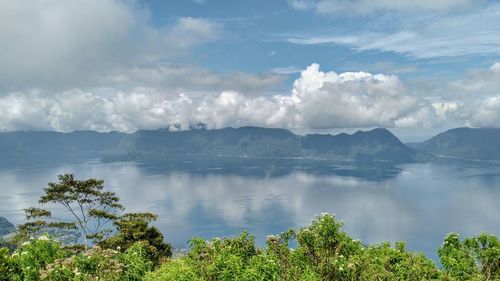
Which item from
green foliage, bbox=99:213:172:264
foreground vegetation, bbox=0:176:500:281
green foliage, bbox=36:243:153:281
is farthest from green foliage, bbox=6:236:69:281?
green foliage, bbox=99:213:172:264

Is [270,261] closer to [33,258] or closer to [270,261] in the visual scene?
[270,261]

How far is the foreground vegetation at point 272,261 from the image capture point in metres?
14.9

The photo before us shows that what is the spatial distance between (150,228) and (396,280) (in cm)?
3214

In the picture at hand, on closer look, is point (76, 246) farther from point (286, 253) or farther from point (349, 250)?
point (349, 250)

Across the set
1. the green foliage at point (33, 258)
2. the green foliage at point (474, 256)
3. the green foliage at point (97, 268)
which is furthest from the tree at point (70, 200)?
the green foliage at point (474, 256)

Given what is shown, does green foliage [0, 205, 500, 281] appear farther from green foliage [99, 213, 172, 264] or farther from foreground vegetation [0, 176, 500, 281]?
green foliage [99, 213, 172, 264]

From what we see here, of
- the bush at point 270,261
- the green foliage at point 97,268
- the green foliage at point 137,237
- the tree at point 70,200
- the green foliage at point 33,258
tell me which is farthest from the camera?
the green foliage at point 137,237

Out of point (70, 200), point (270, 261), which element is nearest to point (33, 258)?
point (270, 261)

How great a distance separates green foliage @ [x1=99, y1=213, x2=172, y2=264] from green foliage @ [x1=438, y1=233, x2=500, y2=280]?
1033 inches

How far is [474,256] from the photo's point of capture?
23359 mm

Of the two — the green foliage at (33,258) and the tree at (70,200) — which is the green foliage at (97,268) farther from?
the tree at (70,200)

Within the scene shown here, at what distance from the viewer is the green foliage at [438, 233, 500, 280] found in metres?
21.6

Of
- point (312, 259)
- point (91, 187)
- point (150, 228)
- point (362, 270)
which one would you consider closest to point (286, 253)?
point (312, 259)

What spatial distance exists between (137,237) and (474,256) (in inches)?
1221
